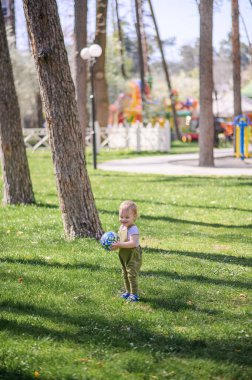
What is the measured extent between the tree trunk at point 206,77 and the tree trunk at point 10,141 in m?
9.10

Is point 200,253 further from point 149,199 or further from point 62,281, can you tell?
point 149,199

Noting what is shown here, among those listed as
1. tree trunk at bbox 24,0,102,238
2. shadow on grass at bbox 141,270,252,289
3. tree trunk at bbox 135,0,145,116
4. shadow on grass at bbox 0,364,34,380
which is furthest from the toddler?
tree trunk at bbox 135,0,145,116

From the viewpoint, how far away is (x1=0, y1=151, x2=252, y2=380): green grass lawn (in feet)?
15.1

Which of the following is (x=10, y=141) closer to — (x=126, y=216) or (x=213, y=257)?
(x=213, y=257)

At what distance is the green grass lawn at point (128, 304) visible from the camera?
4598 millimetres

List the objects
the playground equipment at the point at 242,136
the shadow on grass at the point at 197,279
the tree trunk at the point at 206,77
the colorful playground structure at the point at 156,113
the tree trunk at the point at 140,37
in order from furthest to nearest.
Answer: the colorful playground structure at the point at 156,113 → the tree trunk at the point at 140,37 → the playground equipment at the point at 242,136 → the tree trunk at the point at 206,77 → the shadow on grass at the point at 197,279

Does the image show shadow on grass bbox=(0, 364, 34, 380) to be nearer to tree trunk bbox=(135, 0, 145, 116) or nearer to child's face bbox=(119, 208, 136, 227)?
child's face bbox=(119, 208, 136, 227)

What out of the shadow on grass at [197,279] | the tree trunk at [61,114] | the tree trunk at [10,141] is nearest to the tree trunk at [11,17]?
the tree trunk at [10,141]

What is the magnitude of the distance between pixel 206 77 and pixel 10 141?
955 centimetres

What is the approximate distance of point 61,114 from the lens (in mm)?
8742

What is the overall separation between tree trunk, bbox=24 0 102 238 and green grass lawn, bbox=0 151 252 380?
0.43 m

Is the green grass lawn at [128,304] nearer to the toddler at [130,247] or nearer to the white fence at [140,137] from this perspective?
the toddler at [130,247]

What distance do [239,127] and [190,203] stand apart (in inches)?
483

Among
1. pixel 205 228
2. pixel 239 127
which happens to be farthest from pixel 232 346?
pixel 239 127
